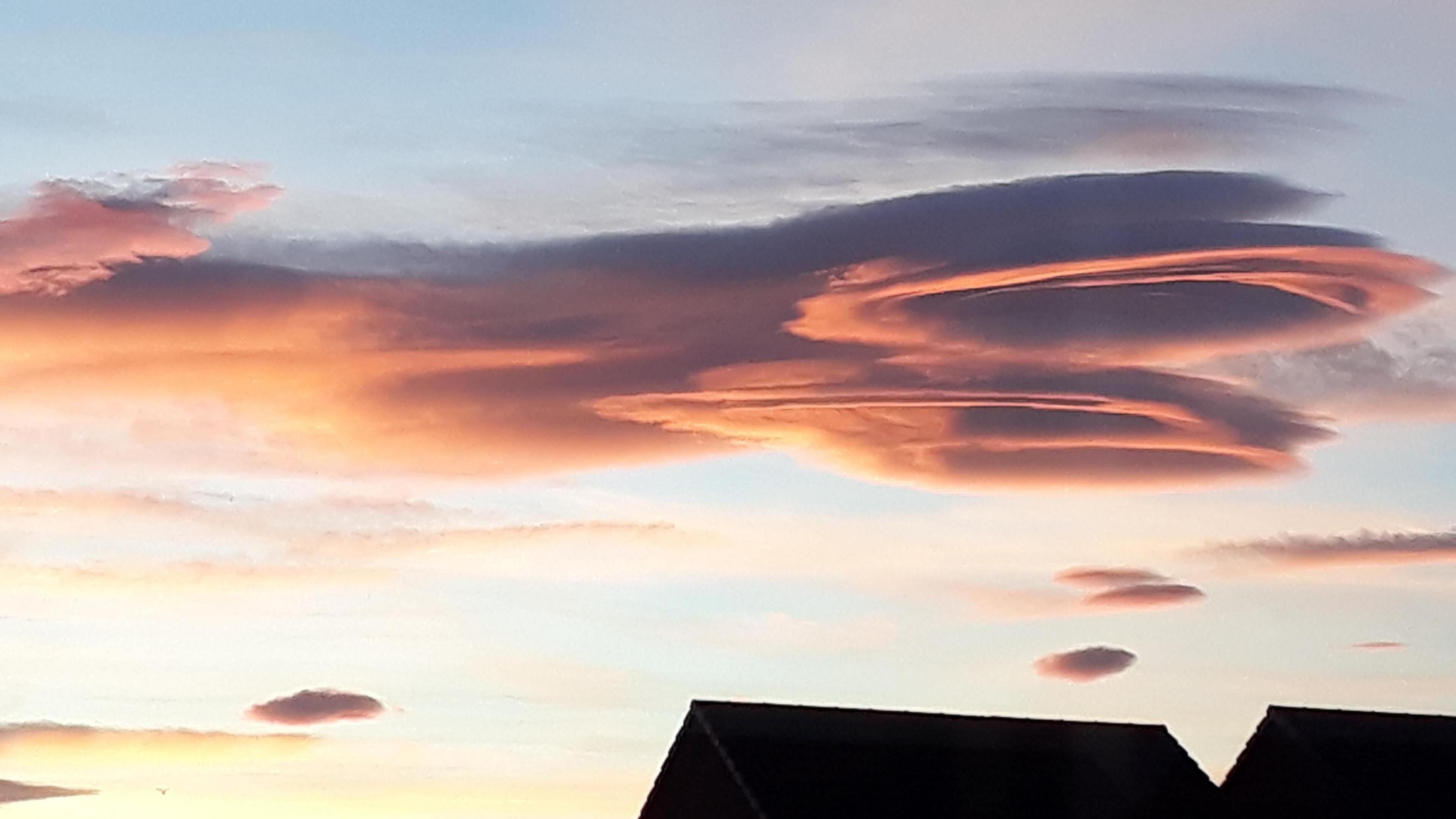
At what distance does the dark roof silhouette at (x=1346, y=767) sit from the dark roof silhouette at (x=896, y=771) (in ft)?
9.69

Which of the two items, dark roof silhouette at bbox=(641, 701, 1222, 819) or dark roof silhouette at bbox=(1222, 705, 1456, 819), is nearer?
dark roof silhouette at bbox=(641, 701, 1222, 819)

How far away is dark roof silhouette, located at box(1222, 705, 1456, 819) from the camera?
43750 millimetres

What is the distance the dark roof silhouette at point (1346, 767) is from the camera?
4375cm

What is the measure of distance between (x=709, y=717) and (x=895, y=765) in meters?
4.06

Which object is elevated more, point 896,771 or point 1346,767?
point 1346,767

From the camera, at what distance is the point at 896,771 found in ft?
129

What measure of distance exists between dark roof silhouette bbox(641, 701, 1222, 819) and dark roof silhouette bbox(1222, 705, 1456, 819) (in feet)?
9.69

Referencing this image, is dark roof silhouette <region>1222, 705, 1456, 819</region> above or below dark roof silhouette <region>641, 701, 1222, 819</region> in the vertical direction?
above

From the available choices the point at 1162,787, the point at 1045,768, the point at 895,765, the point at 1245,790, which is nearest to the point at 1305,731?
the point at 1245,790

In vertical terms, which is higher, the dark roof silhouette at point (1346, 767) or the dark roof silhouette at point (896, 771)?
the dark roof silhouette at point (1346, 767)

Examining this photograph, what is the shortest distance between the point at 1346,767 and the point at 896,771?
1227 centimetres

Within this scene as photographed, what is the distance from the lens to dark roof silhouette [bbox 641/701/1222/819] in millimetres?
38031

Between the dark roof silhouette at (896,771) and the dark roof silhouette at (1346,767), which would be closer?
the dark roof silhouette at (896,771)

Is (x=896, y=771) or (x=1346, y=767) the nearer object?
(x=896, y=771)
